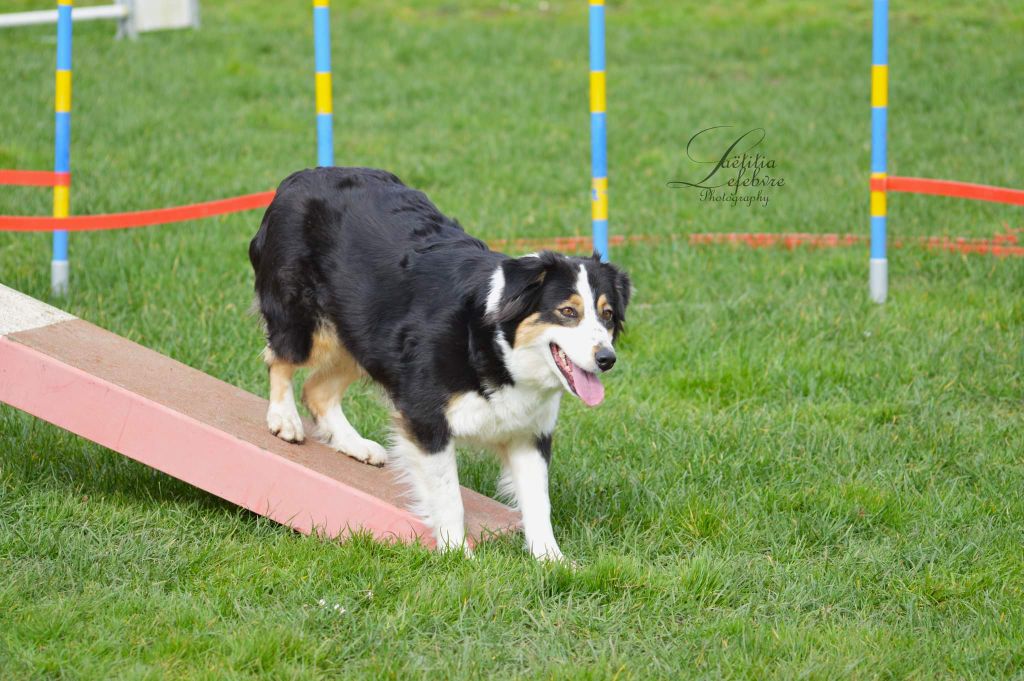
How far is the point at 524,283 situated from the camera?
362 cm

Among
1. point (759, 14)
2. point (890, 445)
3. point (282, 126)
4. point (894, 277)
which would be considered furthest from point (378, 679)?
point (759, 14)

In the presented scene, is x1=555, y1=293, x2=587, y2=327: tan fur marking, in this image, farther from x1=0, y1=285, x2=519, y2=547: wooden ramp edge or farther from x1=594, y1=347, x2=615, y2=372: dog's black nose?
x1=0, y1=285, x2=519, y2=547: wooden ramp edge

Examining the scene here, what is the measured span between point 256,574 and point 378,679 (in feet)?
2.30

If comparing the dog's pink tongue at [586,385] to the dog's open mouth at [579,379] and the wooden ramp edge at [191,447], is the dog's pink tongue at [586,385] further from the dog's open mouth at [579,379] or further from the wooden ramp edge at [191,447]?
the wooden ramp edge at [191,447]

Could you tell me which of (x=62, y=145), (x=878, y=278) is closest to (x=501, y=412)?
(x=878, y=278)

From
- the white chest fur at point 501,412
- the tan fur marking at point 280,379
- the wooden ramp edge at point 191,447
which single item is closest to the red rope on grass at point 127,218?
the tan fur marking at point 280,379

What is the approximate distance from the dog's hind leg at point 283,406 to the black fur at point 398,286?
0.16 feet

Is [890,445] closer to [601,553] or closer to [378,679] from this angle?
[601,553]

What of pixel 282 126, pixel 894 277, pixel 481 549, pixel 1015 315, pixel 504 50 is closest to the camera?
pixel 481 549

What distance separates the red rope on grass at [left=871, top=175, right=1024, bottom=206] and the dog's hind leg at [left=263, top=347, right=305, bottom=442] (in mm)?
3890

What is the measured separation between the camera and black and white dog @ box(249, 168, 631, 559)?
3.64 meters

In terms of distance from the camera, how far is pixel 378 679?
3.11 metres

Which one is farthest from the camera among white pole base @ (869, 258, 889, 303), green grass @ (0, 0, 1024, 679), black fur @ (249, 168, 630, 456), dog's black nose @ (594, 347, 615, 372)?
white pole base @ (869, 258, 889, 303)

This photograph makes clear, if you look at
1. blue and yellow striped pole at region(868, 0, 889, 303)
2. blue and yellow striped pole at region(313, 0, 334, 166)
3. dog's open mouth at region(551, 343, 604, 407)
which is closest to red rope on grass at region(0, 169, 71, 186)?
blue and yellow striped pole at region(313, 0, 334, 166)
